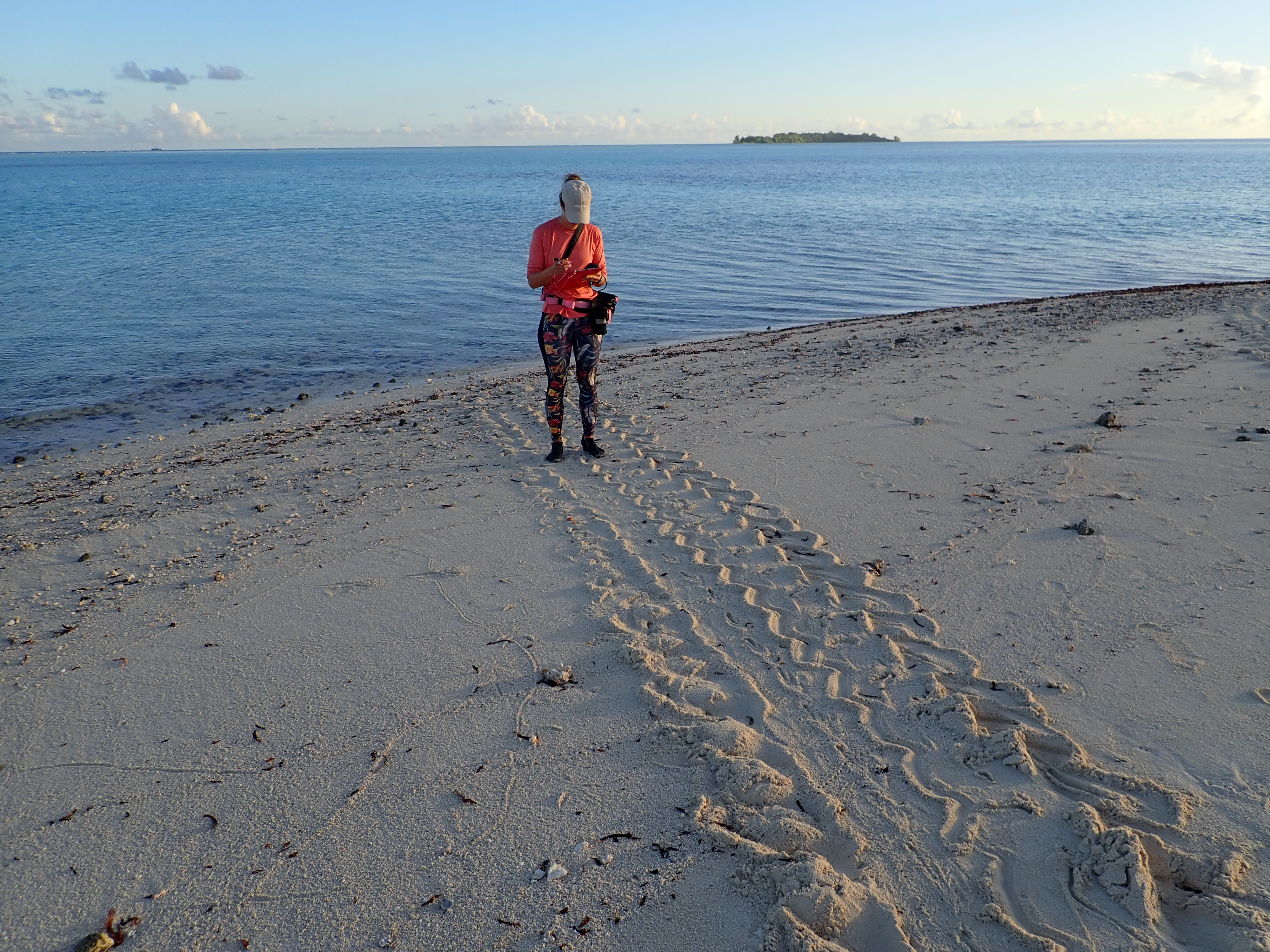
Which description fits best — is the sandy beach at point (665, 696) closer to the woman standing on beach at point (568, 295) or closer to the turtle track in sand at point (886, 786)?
the turtle track in sand at point (886, 786)

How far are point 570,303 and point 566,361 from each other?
0.55m

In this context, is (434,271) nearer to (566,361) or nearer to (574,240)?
(566,361)

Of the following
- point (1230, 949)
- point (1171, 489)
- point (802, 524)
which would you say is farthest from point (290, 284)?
point (1230, 949)

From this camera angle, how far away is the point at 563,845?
109 inches

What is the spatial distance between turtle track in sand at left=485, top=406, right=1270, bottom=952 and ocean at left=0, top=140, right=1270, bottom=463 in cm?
869

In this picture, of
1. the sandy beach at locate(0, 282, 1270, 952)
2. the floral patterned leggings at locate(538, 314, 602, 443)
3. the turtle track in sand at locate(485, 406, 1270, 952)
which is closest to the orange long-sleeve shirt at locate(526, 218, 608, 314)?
the floral patterned leggings at locate(538, 314, 602, 443)

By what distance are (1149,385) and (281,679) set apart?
8.62 metres

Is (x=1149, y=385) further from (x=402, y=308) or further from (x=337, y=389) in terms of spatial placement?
(x=402, y=308)

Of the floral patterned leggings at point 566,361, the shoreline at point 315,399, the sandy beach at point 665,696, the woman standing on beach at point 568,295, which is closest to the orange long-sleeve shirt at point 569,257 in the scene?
the woman standing on beach at point 568,295

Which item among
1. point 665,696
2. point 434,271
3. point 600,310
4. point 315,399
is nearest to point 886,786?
point 665,696

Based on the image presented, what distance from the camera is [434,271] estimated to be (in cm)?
2131

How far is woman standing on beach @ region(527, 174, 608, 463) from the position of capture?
5.80 m

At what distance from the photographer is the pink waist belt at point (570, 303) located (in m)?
6.09

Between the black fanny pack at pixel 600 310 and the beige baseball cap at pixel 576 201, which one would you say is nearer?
the beige baseball cap at pixel 576 201
